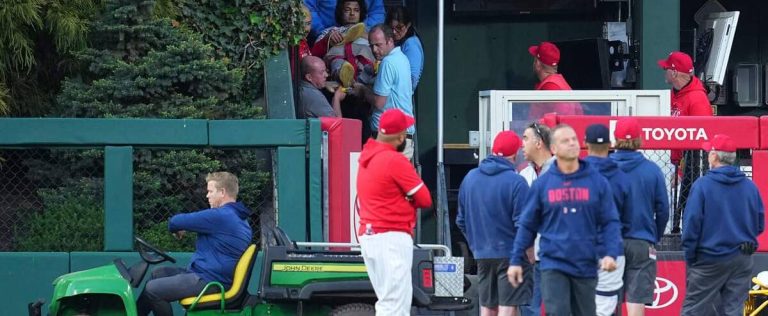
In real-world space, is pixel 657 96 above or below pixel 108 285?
above

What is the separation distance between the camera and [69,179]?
36.8 ft

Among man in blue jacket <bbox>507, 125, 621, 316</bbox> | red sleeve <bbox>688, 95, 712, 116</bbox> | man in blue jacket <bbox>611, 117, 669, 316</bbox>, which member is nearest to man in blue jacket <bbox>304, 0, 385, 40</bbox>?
red sleeve <bbox>688, 95, 712, 116</bbox>

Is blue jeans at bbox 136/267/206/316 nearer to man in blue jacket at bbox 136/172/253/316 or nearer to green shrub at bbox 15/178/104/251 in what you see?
man in blue jacket at bbox 136/172/253/316

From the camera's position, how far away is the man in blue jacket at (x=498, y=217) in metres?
8.95

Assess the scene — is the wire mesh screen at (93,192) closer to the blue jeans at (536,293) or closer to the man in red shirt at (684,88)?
the blue jeans at (536,293)

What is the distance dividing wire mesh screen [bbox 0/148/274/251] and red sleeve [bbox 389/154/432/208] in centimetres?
308

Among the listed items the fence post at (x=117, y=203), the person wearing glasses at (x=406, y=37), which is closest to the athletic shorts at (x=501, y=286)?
the fence post at (x=117, y=203)

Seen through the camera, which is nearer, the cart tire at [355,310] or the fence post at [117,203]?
the cart tire at [355,310]

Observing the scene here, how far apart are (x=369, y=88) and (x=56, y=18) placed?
3.01m

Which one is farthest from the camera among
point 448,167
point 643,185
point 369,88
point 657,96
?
point 448,167

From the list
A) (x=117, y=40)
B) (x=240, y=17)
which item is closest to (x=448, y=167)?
(x=240, y=17)

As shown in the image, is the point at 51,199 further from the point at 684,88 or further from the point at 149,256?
the point at 684,88

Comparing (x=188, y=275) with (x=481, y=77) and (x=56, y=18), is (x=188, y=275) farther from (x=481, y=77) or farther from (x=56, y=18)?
(x=481, y=77)

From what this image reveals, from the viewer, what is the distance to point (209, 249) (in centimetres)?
916
